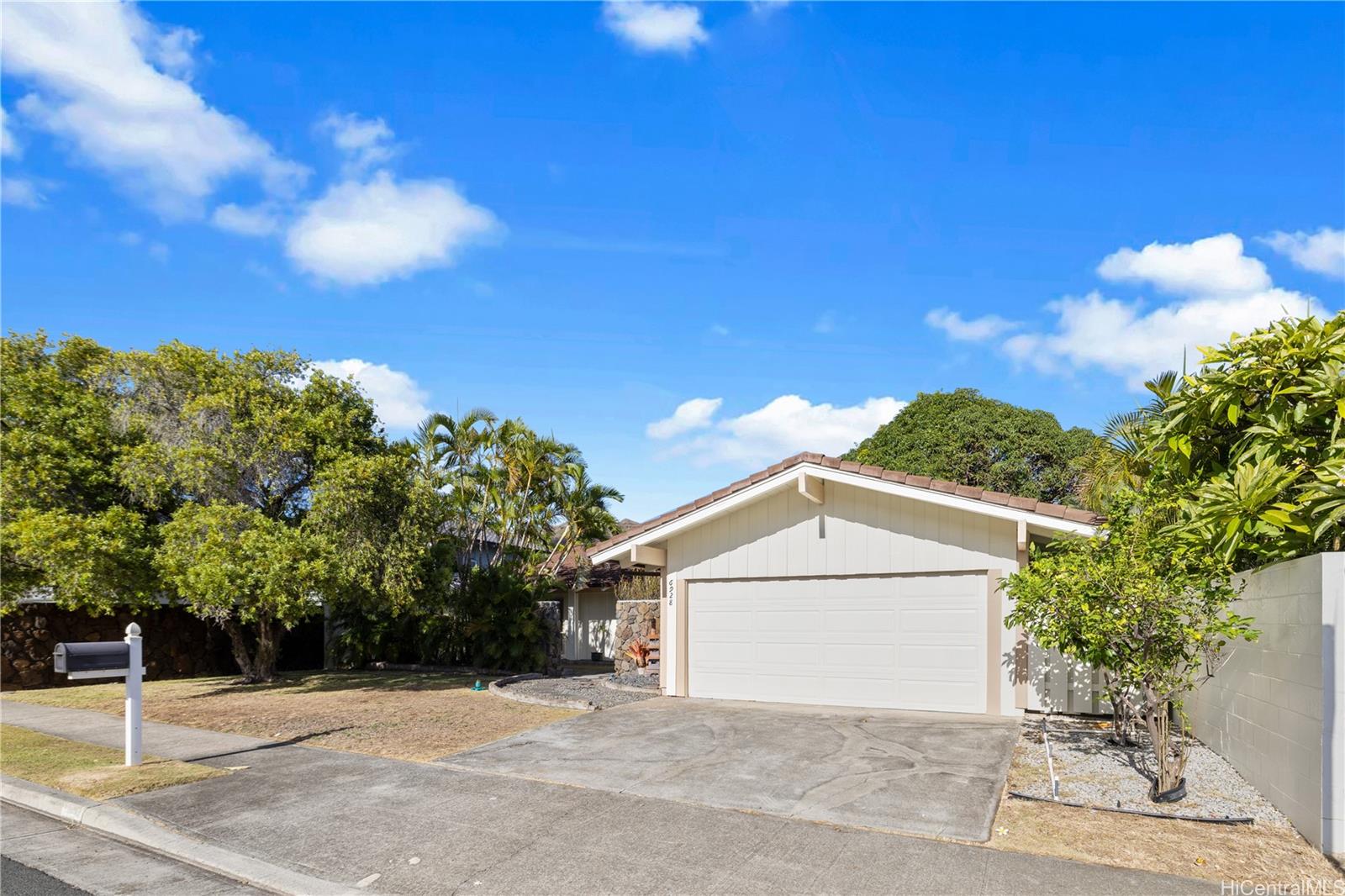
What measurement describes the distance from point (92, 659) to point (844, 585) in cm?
1003

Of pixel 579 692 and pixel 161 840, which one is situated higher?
pixel 161 840

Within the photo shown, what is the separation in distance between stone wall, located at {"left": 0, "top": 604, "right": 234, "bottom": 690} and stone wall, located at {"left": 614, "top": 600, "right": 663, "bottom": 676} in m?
8.80

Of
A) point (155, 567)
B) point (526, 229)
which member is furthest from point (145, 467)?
point (526, 229)

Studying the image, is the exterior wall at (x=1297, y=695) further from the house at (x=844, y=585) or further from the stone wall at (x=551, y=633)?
the stone wall at (x=551, y=633)

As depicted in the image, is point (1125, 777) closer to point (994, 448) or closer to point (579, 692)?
point (579, 692)

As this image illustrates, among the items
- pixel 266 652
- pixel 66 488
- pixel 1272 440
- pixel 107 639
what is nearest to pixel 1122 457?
pixel 1272 440

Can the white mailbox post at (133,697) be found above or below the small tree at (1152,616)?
below

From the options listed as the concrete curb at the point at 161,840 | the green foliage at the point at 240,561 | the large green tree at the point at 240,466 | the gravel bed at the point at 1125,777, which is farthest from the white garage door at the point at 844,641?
the concrete curb at the point at 161,840

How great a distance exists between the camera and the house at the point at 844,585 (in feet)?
37.2

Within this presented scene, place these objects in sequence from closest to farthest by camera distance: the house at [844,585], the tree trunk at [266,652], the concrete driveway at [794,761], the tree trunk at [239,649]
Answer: the concrete driveway at [794,761] < the house at [844,585] < the tree trunk at [239,649] < the tree trunk at [266,652]

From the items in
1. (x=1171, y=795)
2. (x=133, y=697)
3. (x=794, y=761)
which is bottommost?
(x=794, y=761)

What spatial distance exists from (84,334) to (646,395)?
12.4 meters

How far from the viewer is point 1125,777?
24.4 ft

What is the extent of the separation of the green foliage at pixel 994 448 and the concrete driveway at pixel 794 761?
23119 millimetres
